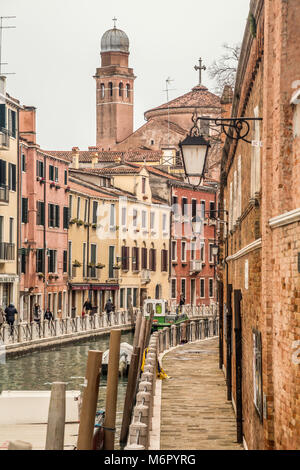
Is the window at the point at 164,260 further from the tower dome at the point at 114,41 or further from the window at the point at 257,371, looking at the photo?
the window at the point at 257,371

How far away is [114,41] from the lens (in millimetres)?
106062

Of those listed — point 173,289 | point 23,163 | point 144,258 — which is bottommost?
point 173,289

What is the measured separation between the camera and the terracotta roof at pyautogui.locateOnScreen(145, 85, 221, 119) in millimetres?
89125

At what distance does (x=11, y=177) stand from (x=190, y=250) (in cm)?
2960

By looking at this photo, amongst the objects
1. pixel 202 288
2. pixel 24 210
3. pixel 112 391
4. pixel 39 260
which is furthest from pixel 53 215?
pixel 112 391

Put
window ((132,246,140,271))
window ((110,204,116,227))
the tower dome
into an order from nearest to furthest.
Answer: window ((110,204,116,227)) < window ((132,246,140,271)) < the tower dome

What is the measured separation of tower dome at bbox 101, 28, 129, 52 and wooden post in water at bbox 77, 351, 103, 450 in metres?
94.8

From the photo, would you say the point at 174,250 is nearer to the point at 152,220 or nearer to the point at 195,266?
the point at 195,266

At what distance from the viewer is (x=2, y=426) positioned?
22.0 meters

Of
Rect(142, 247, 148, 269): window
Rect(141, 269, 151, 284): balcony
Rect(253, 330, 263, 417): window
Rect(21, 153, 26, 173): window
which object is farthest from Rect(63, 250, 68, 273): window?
Rect(253, 330, 263, 417): window

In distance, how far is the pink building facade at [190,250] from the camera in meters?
73.6

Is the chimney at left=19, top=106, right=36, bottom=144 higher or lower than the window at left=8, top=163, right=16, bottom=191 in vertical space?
higher

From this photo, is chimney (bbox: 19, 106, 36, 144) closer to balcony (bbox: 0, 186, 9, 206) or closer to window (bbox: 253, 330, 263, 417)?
balcony (bbox: 0, 186, 9, 206)
